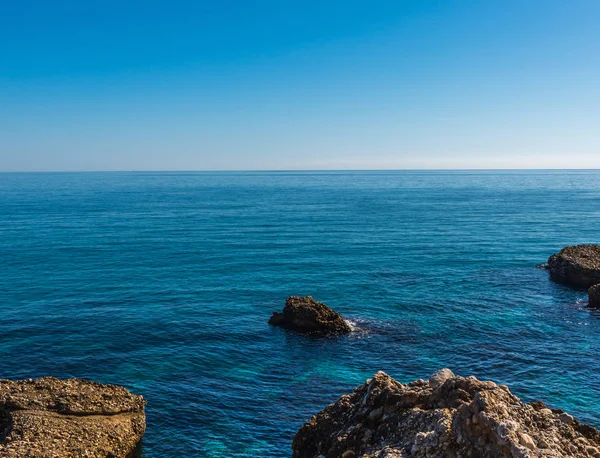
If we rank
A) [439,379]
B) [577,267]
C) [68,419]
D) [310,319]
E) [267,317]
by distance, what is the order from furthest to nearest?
[577,267] → [267,317] → [310,319] → [68,419] → [439,379]

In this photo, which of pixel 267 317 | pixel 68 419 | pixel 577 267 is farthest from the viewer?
pixel 577 267

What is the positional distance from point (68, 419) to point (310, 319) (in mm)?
24823

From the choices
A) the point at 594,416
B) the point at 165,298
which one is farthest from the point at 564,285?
the point at 165,298

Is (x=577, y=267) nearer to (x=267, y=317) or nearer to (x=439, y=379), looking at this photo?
(x=267, y=317)

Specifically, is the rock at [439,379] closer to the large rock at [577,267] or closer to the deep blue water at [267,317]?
the deep blue water at [267,317]

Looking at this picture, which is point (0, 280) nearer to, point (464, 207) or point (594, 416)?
point (594, 416)

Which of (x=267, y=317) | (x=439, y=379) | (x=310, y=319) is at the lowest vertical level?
(x=267, y=317)

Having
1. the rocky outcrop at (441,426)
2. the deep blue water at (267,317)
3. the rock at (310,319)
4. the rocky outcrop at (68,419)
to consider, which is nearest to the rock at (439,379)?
the rocky outcrop at (441,426)

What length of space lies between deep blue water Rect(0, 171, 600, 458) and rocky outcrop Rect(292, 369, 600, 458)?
7.96m

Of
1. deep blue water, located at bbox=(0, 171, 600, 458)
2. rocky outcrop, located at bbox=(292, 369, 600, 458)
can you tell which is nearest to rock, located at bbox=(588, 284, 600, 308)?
deep blue water, located at bbox=(0, 171, 600, 458)

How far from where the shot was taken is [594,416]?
3381 cm

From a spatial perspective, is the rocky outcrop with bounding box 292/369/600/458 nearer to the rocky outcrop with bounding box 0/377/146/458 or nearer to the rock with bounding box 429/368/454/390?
the rock with bounding box 429/368/454/390

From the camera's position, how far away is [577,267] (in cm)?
6525

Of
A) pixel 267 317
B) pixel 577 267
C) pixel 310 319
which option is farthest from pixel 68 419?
pixel 577 267
